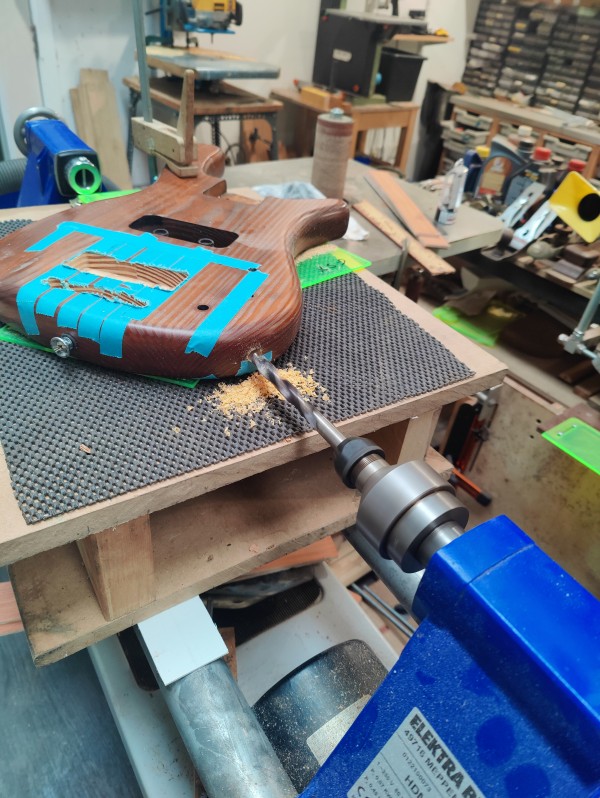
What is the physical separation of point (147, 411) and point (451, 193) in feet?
3.64

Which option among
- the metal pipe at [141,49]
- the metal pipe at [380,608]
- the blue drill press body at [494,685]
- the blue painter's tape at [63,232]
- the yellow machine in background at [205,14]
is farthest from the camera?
the yellow machine in background at [205,14]

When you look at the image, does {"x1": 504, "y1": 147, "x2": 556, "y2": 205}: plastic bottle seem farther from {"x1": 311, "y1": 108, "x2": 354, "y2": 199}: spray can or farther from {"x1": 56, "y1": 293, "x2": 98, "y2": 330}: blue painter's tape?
{"x1": 56, "y1": 293, "x2": 98, "y2": 330}: blue painter's tape

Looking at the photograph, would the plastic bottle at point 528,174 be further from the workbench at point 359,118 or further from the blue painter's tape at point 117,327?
the workbench at point 359,118

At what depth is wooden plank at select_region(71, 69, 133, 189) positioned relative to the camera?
A: 285 centimetres

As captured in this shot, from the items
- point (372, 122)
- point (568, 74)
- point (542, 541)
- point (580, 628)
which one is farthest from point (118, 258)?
point (568, 74)

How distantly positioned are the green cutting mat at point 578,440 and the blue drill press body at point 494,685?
1.02 m

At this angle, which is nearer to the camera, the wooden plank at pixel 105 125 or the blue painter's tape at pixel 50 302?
the blue painter's tape at pixel 50 302

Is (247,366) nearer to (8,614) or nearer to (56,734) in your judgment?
(8,614)

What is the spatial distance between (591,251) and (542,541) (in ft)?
2.70

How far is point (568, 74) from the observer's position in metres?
3.30

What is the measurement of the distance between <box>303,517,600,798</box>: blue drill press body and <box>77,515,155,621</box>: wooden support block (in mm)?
289

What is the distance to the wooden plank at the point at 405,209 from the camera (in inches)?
52.8

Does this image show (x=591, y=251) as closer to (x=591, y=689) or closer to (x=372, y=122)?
(x=591, y=689)

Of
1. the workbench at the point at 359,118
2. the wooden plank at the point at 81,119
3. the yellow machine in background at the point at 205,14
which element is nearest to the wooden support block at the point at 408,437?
the yellow machine in background at the point at 205,14
